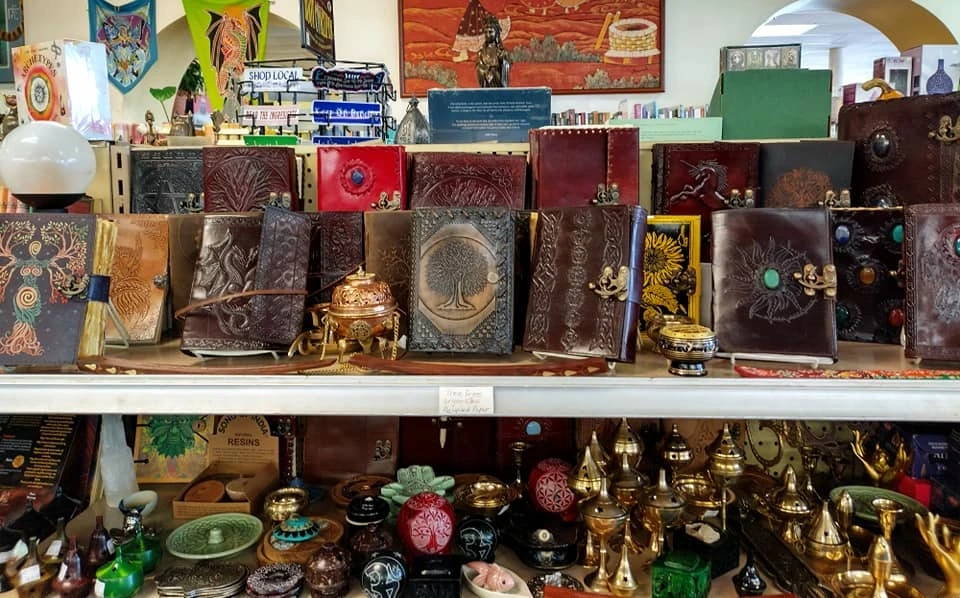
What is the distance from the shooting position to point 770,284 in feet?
4.24

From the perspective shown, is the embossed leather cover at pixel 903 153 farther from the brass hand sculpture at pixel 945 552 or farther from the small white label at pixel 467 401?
the small white label at pixel 467 401

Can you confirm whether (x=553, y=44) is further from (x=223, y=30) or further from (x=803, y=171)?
(x=803, y=171)

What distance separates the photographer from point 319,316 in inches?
55.3

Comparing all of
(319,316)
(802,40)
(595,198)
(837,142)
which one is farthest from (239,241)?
(802,40)

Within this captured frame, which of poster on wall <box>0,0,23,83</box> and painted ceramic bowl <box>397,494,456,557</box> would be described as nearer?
painted ceramic bowl <box>397,494,456,557</box>

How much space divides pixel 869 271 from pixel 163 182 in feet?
4.98

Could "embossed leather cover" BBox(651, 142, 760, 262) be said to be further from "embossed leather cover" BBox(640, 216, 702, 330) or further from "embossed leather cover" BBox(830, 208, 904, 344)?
"embossed leather cover" BBox(830, 208, 904, 344)

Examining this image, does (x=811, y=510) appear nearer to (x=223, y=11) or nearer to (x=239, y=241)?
(x=239, y=241)

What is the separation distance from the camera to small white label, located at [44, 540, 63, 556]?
135 cm

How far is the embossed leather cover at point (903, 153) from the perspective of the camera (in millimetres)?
1405

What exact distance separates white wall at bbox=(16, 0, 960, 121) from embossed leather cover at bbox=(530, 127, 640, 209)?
11.0 ft

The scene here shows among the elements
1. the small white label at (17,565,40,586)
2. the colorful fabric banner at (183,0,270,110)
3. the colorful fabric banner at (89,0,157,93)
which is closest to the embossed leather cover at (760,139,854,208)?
the small white label at (17,565,40,586)

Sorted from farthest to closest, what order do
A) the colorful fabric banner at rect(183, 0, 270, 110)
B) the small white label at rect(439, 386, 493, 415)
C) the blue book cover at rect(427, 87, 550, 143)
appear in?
the colorful fabric banner at rect(183, 0, 270, 110)
the blue book cover at rect(427, 87, 550, 143)
the small white label at rect(439, 386, 493, 415)

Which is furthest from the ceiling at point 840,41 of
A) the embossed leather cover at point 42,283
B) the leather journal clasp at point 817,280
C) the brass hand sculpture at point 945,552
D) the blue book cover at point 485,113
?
the embossed leather cover at point 42,283
